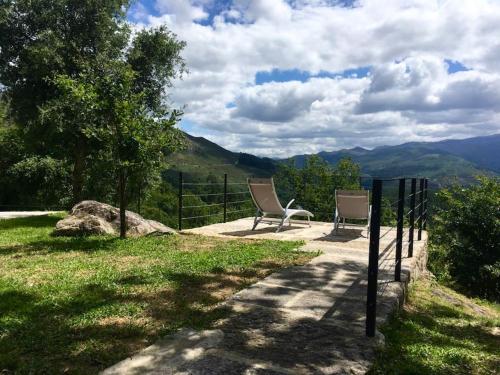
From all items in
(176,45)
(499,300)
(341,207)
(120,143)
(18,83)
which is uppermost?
(176,45)

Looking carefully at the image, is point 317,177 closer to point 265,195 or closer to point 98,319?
point 265,195

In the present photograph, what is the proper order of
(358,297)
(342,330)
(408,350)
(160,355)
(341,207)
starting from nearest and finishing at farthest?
(160,355), (408,350), (342,330), (358,297), (341,207)

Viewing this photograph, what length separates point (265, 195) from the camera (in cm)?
1052

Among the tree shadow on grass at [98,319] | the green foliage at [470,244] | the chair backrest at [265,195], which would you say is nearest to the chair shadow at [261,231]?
the chair backrest at [265,195]

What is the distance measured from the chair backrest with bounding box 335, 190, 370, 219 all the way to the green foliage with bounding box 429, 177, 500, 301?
2.53 m

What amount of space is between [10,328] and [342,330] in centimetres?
295

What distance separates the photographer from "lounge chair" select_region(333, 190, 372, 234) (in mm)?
9340

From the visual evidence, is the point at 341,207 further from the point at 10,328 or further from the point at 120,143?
the point at 10,328

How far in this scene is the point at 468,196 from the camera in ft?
44.0

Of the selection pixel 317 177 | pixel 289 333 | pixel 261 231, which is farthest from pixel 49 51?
pixel 317 177

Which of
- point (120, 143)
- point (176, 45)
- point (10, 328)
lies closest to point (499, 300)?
point (120, 143)

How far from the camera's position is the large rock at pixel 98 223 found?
9.16 metres

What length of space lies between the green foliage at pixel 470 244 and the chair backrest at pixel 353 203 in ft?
8.30

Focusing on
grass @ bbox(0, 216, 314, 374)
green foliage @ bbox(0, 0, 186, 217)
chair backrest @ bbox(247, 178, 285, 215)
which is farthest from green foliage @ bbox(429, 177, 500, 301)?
green foliage @ bbox(0, 0, 186, 217)
